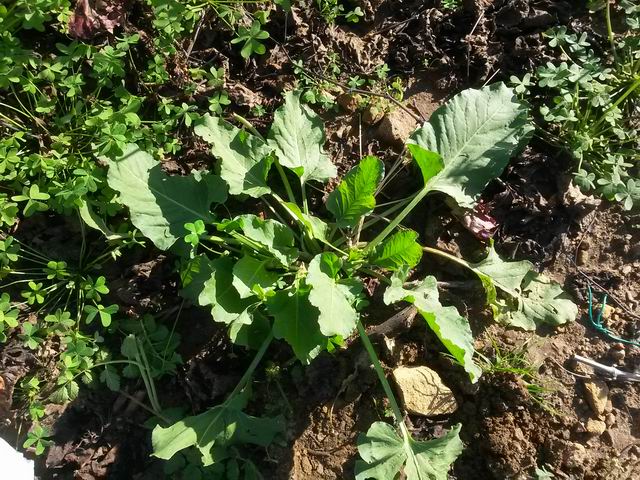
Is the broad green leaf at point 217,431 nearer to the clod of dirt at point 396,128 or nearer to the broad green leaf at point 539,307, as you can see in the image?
the broad green leaf at point 539,307

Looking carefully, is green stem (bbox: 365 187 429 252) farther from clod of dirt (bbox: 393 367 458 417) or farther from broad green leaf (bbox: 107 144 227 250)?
broad green leaf (bbox: 107 144 227 250)

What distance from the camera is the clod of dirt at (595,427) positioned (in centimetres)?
309

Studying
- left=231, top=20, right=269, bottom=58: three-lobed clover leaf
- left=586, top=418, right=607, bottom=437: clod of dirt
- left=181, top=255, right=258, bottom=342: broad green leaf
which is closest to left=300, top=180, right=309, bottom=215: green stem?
left=181, top=255, right=258, bottom=342: broad green leaf

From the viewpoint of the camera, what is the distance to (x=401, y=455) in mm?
2836

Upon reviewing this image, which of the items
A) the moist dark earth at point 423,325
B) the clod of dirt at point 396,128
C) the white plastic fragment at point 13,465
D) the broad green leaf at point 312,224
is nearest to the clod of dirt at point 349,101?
the moist dark earth at point 423,325

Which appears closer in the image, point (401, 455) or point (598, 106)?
point (401, 455)

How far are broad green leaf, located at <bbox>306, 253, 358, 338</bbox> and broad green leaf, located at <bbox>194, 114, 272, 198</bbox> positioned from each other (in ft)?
1.70

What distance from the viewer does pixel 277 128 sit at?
310 cm

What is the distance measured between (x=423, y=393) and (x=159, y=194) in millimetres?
1618

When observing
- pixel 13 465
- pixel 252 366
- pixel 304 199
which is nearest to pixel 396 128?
pixel 304 199

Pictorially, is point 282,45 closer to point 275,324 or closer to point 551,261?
point 275,324

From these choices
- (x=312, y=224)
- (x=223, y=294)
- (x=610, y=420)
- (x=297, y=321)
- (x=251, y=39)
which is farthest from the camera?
(x=251, y=39)

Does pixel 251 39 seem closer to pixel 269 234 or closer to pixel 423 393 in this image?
pixel 269 234

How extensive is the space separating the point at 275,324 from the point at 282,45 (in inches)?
62.9
